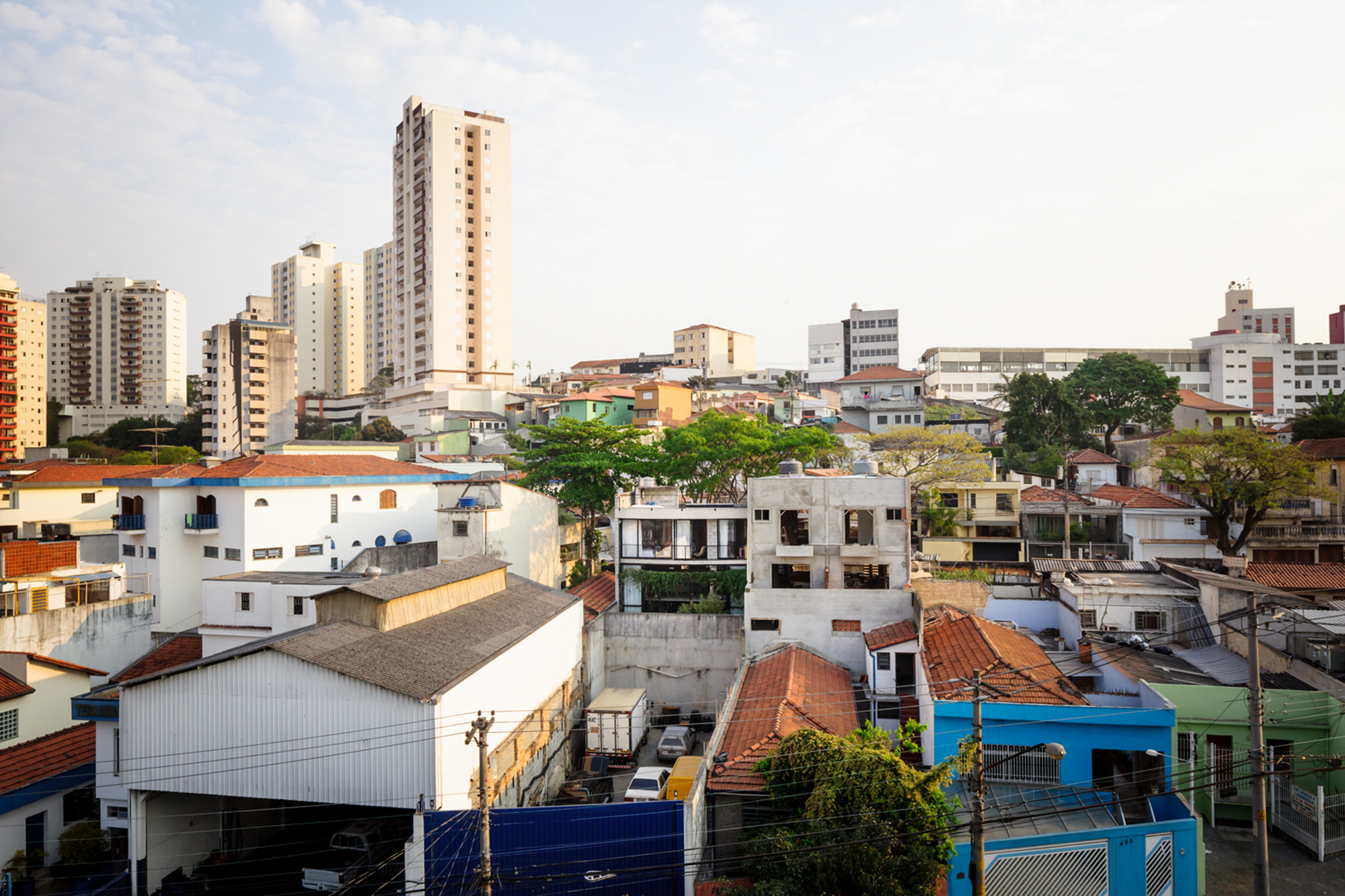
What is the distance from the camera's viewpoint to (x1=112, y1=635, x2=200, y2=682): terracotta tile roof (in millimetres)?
23237

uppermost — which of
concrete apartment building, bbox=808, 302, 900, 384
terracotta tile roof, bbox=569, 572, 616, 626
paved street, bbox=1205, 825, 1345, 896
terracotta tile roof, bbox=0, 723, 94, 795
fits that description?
concrete apartment building, bbox=808, 302, 900, 384

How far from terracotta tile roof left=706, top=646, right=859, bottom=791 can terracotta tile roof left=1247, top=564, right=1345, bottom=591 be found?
13.8 metres

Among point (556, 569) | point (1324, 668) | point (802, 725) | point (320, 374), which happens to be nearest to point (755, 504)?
point (802, 725)

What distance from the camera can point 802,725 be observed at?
1794 cm

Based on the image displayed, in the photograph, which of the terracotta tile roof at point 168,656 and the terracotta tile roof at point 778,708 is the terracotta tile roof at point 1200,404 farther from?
the terracotta tile roof at point 168,656

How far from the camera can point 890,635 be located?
22.6 metres

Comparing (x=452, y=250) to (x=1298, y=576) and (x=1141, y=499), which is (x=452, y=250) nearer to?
(x=1141, y=499)

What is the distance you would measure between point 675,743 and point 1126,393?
42196 mm

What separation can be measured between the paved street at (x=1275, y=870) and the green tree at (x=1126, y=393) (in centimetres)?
3855

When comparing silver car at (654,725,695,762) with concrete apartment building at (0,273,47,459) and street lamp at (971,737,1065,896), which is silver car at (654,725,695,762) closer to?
street lamp at (971,737,1065,896)

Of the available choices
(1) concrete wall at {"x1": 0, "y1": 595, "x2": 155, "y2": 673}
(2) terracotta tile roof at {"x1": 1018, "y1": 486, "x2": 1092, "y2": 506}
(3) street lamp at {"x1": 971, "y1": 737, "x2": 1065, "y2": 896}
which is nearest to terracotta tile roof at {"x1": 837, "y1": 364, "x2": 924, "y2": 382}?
(2) terracotta tile roof at {"x1": 1018, "y1": 486, "x2": 1092, "y2": 506}

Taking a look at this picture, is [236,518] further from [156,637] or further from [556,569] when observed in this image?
[556,569]

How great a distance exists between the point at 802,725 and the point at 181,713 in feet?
42.8

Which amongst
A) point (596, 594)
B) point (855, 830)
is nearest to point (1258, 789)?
point (855, 830)
